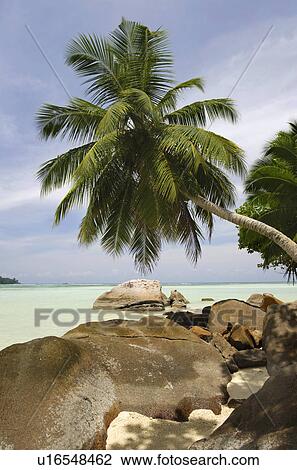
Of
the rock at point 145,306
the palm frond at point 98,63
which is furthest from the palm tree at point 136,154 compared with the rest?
the rock at point 145,306

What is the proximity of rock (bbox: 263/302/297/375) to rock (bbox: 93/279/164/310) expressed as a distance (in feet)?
60.8

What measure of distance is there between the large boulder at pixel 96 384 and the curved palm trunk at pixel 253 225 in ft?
14.2

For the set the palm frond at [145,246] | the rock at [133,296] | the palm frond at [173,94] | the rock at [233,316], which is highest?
the palm frond at [173,94]

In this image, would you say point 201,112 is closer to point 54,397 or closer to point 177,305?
point 54,397

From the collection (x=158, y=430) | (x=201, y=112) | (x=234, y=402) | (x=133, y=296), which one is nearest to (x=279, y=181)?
(x=201, y=112)

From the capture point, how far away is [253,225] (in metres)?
10.5

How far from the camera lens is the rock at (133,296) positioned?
84.5 ft

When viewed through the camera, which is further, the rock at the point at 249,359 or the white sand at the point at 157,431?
the rock at the point at 249,359

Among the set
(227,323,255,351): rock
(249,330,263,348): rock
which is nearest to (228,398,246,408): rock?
(227,323,255,351): rock

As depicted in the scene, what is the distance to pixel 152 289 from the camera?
26969 mm

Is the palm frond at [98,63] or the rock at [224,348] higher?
the palm frond at [98,63]

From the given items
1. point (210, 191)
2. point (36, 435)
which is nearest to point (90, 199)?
point (210, 191)

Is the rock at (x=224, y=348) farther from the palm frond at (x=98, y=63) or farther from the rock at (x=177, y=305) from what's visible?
the rock at (x=177, y=305)

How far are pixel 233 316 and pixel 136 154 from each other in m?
5.78
